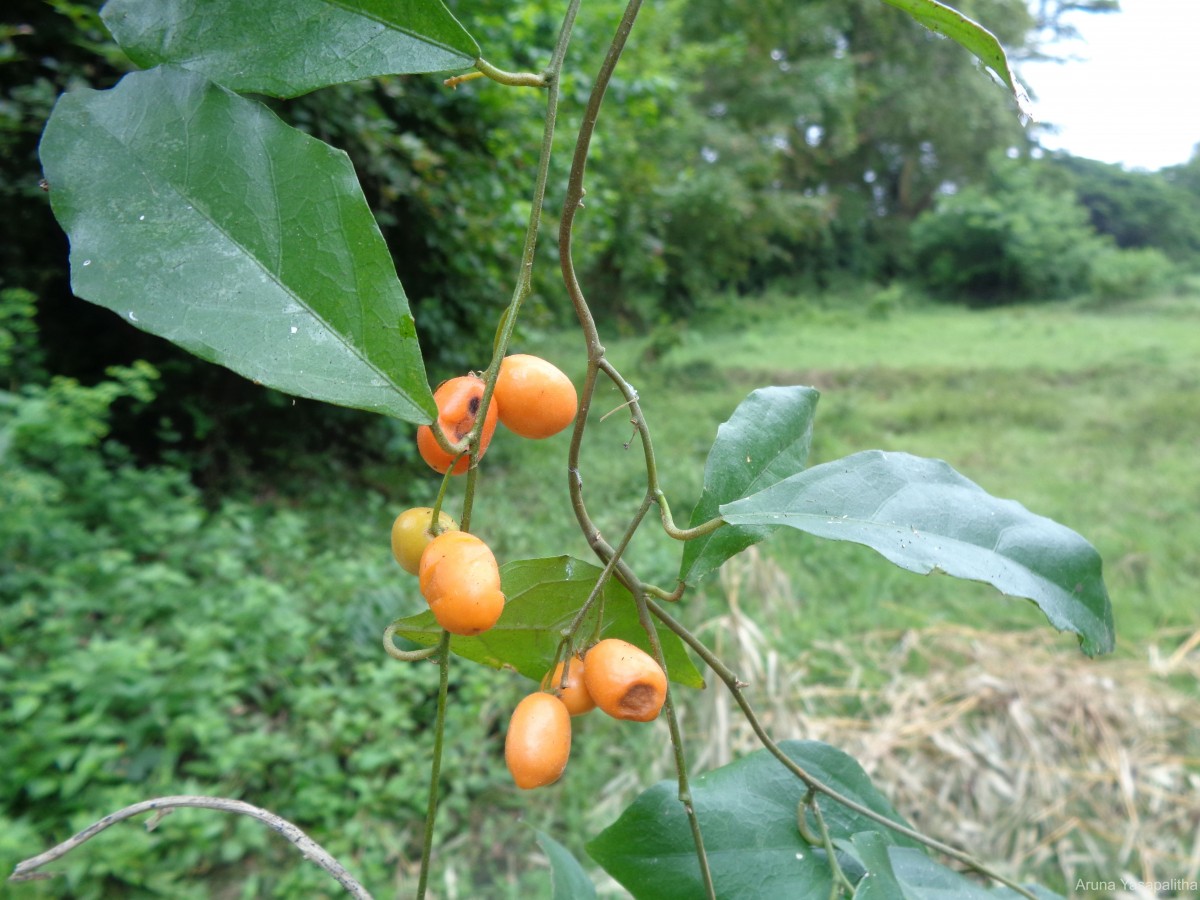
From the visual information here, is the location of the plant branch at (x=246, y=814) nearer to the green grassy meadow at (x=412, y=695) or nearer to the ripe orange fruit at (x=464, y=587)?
the ripe orange fruit at (x=464, y=587)

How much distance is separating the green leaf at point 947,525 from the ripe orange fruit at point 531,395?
0.09 meters

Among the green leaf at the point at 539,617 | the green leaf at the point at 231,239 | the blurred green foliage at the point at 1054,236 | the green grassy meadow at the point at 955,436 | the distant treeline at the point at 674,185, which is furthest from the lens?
the blurred green foliage at the point at 1054,236

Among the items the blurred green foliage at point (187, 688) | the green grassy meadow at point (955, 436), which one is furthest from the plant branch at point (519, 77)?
the blurred green foliage at point (187, 688)

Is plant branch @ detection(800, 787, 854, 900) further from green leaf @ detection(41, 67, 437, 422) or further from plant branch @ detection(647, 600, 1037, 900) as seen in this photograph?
green leaf @ detection(41, 67, 437, 422)

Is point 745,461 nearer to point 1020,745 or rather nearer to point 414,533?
point 414,533

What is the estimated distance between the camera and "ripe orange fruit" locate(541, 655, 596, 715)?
1.18 feet

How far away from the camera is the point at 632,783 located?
1.58m

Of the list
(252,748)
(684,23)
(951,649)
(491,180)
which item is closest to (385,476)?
(491,180)

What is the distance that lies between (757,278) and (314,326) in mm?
9885

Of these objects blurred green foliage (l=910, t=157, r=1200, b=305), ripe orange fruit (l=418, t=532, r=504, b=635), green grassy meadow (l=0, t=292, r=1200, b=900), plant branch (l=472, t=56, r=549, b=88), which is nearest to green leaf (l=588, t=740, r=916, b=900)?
ripe orange fruit (l=418, t=532, r=504, b=635)

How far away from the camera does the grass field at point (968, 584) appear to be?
4.85 feet

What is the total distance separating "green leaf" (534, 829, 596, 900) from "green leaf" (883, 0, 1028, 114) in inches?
18.7

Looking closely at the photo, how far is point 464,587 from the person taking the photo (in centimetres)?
28

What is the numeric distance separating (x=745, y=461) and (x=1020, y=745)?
1482mm
